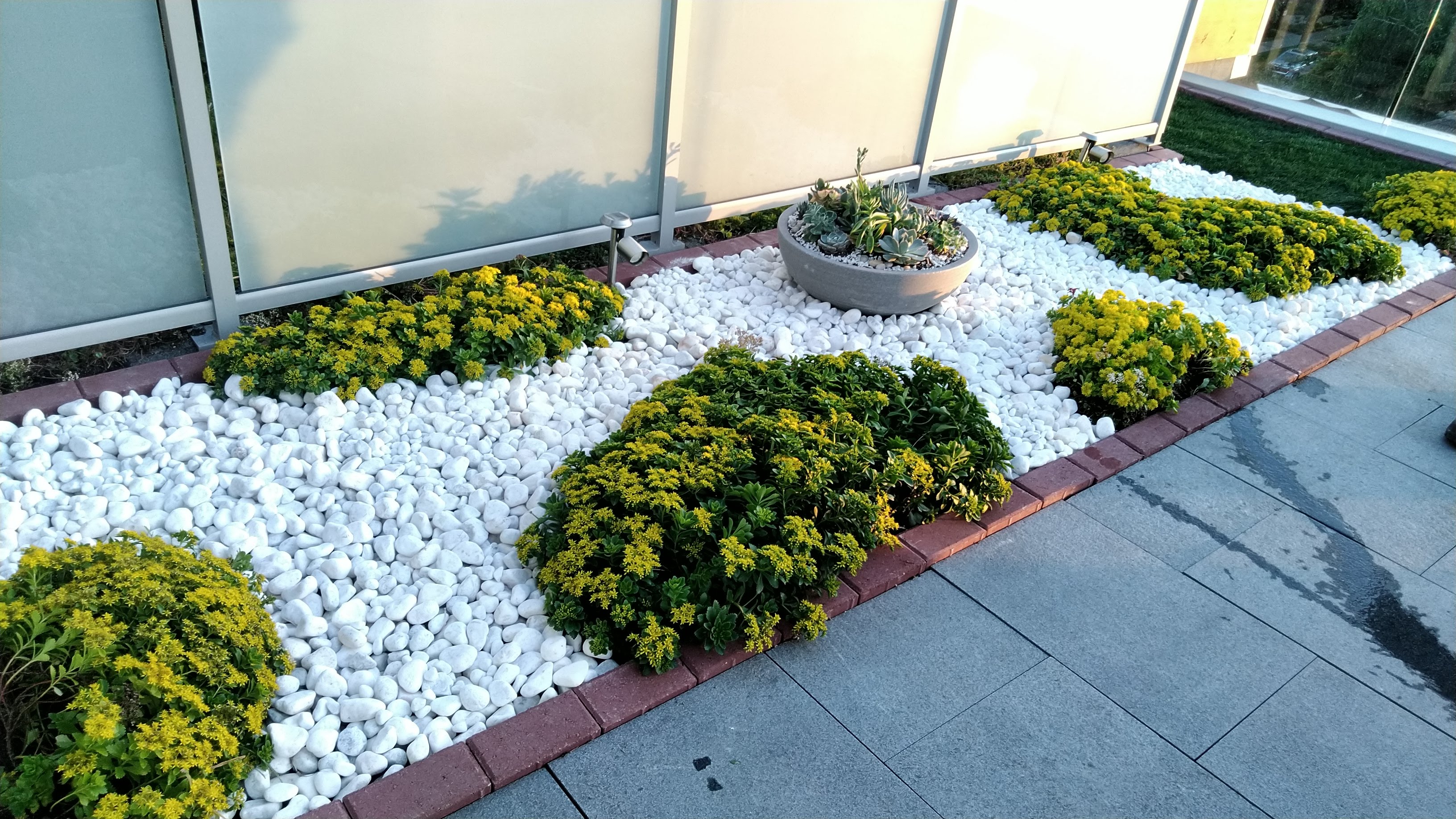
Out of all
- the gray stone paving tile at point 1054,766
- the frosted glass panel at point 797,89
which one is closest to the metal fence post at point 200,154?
the frosted glass panel at point 797,89

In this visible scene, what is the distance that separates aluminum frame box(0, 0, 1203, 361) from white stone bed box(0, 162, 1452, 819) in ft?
1.16

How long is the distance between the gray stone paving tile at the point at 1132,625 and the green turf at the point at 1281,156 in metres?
5.11

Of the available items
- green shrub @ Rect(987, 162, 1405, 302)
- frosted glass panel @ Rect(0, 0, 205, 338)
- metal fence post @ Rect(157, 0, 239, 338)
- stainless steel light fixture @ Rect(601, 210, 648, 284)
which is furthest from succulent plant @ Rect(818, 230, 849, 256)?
frosted glass panel @ Rect(0, 0, 205, 338)

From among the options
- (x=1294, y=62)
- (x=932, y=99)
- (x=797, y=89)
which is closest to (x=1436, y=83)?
(x=1294, y=62)

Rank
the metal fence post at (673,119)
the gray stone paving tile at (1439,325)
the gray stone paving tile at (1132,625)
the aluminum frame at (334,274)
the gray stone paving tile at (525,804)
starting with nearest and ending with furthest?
1. the gray stone paving tile at (525,804)
2. the gray stone paving tile at (1132,625)
3. the aluminum frame at (334,274)
4. the metal fence post at (673,119)
5. the gray stone paving tile at (1439,325)

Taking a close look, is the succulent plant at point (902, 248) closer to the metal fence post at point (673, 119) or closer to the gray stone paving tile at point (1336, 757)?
the metal fence post at point (673, 119)

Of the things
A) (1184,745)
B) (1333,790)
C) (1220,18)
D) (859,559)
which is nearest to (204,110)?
(859,559)

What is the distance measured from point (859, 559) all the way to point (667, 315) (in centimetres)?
196

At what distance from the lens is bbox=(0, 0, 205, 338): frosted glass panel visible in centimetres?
326

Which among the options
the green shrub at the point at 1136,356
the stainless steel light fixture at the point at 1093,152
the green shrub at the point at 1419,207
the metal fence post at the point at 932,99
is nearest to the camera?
the green shrub at the point at 1136,356

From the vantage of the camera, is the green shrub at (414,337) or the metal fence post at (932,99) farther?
the metal fence post at (932,99)

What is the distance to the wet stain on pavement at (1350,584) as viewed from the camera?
3.27 meters

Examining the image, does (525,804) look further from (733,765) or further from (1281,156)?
(1281,156)

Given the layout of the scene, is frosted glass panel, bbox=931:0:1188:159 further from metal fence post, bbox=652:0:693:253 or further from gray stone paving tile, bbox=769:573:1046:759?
gray stone paving tile, bbox=769:573:1046:759
